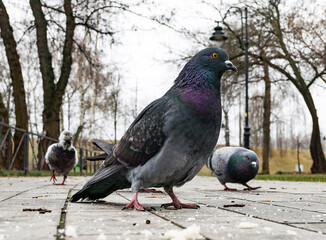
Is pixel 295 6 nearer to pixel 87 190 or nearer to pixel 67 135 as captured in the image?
pixel 67 135

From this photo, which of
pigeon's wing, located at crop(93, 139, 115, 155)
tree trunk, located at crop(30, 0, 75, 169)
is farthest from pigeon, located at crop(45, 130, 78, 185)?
tree trunk, located at crop(30, 0, 75, 169)

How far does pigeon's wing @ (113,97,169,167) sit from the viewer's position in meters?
3.12

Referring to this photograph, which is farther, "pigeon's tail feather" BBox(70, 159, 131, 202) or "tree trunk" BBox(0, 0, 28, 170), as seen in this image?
"tree trunk" BBox(0, 0, 28, 170)

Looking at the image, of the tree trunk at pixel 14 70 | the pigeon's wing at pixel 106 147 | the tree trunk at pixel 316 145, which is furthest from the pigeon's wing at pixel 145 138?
the tree trunk at pixel 316 145

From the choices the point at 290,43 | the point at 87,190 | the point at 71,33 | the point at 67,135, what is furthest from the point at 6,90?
the point at 87,190

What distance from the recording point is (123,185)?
344 cm

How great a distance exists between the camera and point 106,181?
337 cm

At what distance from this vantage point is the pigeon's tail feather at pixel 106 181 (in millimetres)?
3330

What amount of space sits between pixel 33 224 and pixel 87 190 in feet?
3.90

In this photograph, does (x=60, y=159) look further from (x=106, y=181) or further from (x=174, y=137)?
(x=174, y=137)

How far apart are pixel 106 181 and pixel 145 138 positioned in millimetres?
510

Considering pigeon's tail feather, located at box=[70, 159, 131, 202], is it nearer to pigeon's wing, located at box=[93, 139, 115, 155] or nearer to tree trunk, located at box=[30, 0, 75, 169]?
pigeon's wing, located at box=[93, 139, 115, 155]

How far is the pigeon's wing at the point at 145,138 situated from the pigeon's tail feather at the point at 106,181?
3.8 inches

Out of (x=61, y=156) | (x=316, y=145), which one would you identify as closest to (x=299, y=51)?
(x=316, y=145)
